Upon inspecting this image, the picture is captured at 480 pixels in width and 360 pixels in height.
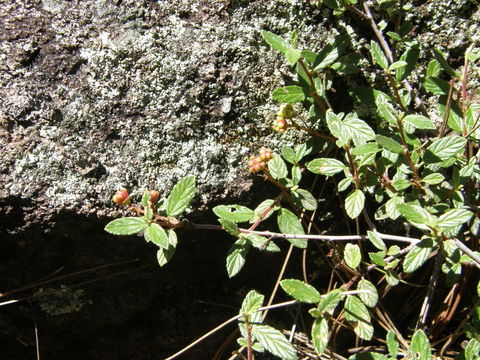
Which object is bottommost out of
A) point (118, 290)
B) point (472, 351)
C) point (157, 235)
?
point (472, 351)

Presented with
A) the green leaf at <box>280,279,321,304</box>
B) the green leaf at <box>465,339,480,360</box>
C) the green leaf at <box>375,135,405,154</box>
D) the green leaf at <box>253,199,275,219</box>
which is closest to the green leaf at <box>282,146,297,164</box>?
the green leaf at <box>253,199,275,219</box>

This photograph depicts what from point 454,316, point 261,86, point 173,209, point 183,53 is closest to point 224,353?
point 173,209

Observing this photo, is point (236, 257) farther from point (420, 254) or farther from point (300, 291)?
point (420, 254)

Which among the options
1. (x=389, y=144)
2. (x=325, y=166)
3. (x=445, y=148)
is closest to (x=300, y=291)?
(x=325, y=166)

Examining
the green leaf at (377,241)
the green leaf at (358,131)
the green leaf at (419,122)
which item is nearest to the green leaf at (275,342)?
the green leaf at (377,241)

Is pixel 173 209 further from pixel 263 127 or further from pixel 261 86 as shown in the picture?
pixel 261 86

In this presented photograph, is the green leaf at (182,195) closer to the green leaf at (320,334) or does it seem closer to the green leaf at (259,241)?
the green leaf at (259,241)

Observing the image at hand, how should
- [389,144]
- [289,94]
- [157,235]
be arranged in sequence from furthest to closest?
1. [289,94]
2. [389,144]
3. [157,235]

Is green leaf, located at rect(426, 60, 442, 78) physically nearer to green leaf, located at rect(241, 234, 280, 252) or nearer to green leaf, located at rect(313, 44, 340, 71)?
green leaf, located at rect(313, 44, 340, 71)

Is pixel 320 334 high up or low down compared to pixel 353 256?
down
